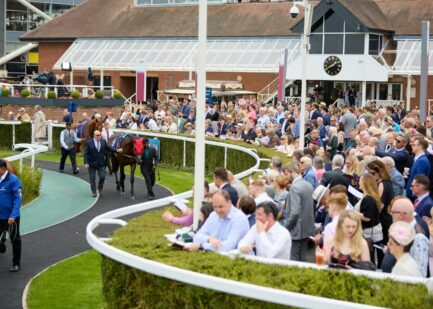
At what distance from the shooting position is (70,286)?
489 inches

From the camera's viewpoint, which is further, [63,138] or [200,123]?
[63,138]

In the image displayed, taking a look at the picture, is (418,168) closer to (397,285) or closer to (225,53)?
(397,285)

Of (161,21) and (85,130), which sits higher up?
(161,21)

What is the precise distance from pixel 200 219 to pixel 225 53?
137ft

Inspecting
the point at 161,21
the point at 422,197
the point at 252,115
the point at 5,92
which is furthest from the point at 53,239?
the point at 161,21

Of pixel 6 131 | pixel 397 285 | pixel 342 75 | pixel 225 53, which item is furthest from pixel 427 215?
pixel 225 53

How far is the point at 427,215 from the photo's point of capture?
9727 mm

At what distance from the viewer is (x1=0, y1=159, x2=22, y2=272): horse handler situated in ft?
42.3

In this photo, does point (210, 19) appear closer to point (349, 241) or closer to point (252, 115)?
point (252, 115)

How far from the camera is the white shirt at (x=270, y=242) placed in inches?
324

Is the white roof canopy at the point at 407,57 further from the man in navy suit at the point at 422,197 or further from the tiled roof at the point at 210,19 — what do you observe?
the man in navy suit at the point at 422,197

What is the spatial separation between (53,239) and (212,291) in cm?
869

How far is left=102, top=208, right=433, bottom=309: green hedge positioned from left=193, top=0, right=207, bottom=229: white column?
25.0 inches

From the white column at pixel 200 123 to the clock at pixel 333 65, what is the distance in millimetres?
36791
